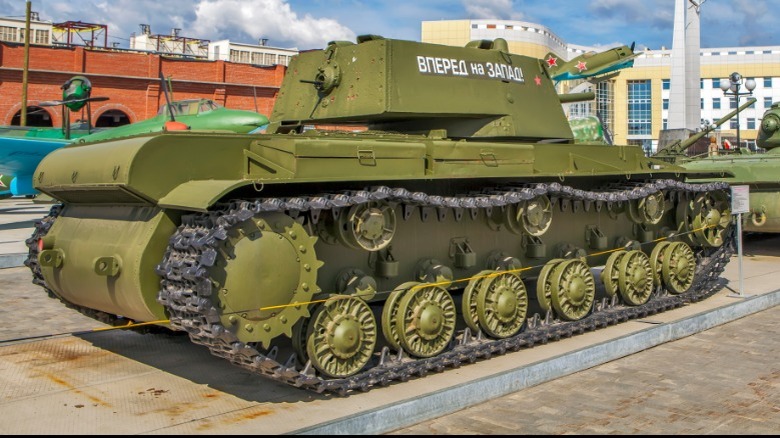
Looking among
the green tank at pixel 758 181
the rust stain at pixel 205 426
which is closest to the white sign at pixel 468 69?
the rust stain at pixel 205 426

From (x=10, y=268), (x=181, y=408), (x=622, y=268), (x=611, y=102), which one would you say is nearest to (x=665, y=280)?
(x=622, y=268)

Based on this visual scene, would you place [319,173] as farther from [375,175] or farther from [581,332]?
[581,332]

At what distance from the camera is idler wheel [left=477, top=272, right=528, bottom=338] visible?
350 inches

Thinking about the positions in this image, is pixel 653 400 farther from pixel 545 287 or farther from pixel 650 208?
pixel 650 208

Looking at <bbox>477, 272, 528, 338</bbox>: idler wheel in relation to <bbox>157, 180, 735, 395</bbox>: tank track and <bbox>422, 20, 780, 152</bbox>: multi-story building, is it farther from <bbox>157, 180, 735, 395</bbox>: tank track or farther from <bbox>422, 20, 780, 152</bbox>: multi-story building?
<bbox>422, 20, 780, 152</bbox>: multi-story building

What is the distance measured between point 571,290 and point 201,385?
4747 millimetres

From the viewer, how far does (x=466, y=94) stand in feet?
33.3

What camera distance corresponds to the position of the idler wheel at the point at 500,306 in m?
8.88

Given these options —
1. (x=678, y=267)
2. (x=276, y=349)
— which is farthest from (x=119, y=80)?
(x=276, y=349)

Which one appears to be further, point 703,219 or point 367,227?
point 703,219

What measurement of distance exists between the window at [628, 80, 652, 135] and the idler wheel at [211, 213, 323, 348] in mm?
75924

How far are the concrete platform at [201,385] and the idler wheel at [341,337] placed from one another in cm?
33

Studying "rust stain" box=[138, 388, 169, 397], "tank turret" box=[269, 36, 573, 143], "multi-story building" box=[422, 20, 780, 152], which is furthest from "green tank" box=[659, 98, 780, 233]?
"multi-story building" box=[422, 20, 780, 152]

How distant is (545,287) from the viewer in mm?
9820
